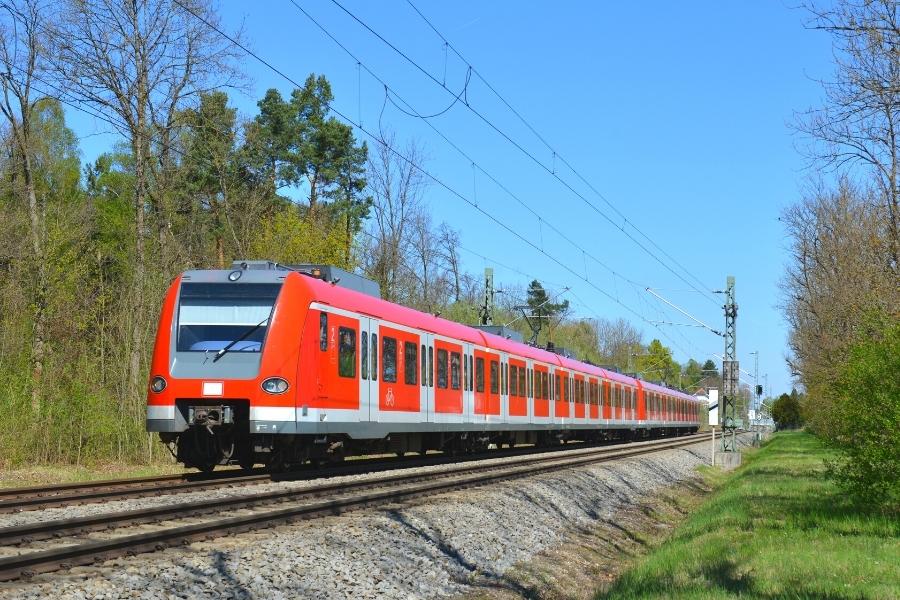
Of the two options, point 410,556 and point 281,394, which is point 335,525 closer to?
point 410,556

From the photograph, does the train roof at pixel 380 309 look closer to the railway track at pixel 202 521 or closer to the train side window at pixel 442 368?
the train side window at pixel 442 368

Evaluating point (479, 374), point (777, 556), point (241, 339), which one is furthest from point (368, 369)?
point (777, 556)

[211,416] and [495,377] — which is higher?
[495,377]

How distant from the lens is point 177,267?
26.7 meters

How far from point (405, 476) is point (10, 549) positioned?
9855 mm

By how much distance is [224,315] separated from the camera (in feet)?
56.2

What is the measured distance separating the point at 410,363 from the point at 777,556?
36.8 feet

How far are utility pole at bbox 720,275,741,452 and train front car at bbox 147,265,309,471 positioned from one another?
3018cm

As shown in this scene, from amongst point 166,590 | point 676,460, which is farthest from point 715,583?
point 676,460

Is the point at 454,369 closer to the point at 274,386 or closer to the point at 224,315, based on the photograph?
the point at 224,315

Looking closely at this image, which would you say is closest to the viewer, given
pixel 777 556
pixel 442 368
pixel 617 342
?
pixel 777 556

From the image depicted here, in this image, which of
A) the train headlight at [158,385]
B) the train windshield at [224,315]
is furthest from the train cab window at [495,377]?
the train headlight at [158,385]

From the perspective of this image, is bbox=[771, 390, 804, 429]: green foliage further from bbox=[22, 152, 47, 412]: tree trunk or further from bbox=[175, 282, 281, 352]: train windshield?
bbox=[175, 282, 281, 352]: train windshield

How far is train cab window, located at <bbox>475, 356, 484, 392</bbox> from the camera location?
2723 centimetres
